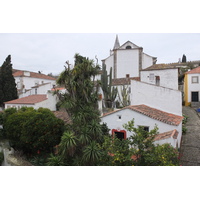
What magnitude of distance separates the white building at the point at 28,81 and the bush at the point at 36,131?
9.03 feet

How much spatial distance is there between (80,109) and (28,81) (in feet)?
22.7

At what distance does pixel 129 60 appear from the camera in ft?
68.6

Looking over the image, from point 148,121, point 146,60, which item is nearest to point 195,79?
point 146,60

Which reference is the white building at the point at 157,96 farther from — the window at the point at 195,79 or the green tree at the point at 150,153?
the window at the point at 195,79

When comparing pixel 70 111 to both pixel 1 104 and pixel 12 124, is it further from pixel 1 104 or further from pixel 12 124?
pixel 1 104

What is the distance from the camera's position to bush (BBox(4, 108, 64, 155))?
748 centimetres

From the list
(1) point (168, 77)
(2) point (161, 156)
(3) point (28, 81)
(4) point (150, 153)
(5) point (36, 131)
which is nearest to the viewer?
(2) point (161, 156)

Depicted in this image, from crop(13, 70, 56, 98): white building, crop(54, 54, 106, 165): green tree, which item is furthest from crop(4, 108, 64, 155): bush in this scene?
crop(13, 70, 56, 98): white building

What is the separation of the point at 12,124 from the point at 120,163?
6.65m

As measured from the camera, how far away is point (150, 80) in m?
11.0

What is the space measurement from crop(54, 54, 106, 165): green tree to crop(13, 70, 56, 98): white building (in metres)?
4.17

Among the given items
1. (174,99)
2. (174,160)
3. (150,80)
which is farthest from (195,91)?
(174,160)

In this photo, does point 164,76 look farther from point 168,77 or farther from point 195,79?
point 195,79

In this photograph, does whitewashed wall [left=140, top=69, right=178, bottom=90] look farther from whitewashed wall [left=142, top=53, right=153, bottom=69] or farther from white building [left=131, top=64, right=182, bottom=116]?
whitewashed wall [left=142, top=53, right=153, bottom=69]
